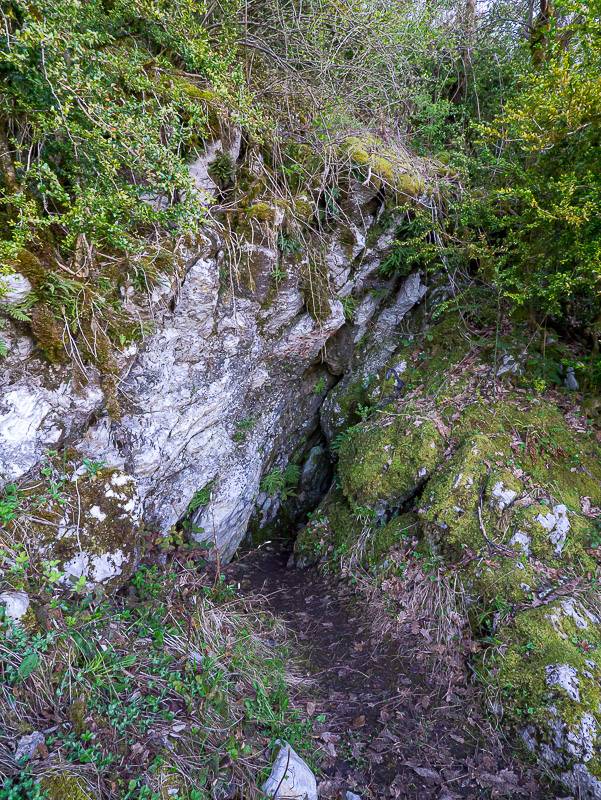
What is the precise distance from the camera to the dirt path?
277cm

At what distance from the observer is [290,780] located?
8.29 feet

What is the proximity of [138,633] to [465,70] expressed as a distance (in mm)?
8945

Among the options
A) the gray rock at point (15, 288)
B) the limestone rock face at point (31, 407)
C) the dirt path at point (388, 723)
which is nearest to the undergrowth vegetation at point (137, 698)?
the dirt path at point (388, 723)

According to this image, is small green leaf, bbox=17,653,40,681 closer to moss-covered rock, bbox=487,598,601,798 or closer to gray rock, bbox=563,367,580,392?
moss-covered rock, bbox=487,598,601,798

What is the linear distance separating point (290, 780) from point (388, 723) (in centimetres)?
101

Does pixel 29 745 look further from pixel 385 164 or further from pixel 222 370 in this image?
pixel 385 164

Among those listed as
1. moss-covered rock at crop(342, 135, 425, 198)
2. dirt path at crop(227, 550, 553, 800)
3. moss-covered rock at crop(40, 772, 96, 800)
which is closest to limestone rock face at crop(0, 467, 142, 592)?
moss-covered rock at crop(40, 772, 96, 800)

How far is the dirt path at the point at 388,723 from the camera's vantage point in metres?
2.77

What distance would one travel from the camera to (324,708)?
3303 millimetres

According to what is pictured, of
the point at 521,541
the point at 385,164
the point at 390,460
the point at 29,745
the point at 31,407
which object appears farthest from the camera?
the point at 385,164

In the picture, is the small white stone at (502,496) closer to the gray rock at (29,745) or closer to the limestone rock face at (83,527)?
the limestone rock face at (83,527)

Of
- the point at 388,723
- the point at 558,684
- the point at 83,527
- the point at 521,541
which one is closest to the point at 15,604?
the point at 83,527

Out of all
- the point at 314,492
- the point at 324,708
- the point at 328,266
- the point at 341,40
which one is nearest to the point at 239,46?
the point at 341,40

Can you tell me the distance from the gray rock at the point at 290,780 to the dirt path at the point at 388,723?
0.64 feet
